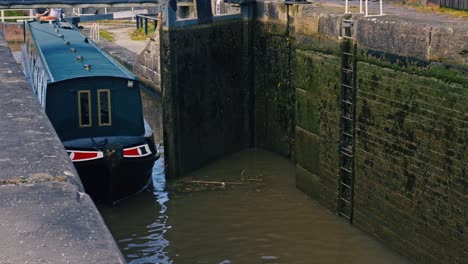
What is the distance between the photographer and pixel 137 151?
38.1 ft

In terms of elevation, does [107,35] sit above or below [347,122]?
below

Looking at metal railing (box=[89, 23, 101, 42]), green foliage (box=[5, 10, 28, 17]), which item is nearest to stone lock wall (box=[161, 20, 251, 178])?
metal railing (box=[89, 23, 101, 42])

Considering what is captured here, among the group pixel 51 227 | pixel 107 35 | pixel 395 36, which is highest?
pixel 395 36

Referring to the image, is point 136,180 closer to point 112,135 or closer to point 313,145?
point 112,135

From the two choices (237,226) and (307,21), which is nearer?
(237,226)

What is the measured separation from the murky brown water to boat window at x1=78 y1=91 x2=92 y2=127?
1.37m

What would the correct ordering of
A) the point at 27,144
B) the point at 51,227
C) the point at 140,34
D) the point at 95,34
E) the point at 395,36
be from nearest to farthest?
the point at 51,227
the point at 27,144
the point at 395,36
the point at 95,34
the point at 140,34

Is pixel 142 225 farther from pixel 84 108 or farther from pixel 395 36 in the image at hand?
pixel 395 36

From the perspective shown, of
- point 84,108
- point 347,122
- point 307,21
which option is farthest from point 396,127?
point 84,108

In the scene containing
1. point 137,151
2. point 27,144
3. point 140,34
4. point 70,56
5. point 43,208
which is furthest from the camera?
point 140,34

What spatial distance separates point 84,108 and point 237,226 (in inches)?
120

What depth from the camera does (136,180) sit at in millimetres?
11797

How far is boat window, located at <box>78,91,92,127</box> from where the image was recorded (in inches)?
462

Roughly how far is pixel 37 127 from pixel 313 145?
21.2 ft
